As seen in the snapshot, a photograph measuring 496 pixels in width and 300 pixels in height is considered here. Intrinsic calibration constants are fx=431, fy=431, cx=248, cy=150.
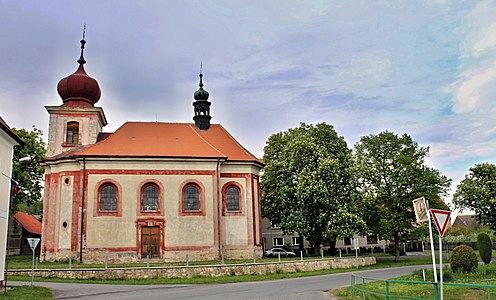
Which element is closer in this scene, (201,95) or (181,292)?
(181,292)

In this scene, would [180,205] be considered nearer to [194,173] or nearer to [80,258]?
[194,173]

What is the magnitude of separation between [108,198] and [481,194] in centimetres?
3197

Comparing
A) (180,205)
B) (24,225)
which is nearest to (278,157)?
(180,205)

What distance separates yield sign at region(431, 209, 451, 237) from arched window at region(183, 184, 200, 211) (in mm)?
26656

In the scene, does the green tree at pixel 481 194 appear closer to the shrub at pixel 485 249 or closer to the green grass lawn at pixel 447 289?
the shrub at pixel 485 249

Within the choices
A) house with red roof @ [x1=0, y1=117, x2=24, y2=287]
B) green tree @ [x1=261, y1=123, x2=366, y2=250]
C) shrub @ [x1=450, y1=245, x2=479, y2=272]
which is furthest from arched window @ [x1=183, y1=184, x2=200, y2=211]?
shrub @ [x1=450, y1=245, x2=479, y2=272]

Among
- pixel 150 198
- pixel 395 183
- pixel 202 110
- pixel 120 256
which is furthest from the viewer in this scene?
pixel 202 110

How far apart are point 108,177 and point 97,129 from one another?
5545 mm

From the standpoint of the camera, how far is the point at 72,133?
37250 millimetres

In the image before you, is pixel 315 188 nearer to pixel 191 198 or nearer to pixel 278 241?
pixel 191 198

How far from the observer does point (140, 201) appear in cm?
3434

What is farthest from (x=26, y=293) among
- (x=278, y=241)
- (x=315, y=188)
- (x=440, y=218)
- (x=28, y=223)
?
(x=28, y=223)

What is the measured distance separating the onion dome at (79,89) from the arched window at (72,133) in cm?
175

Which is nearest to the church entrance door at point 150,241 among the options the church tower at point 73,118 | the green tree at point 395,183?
the church tower at point 73,118
